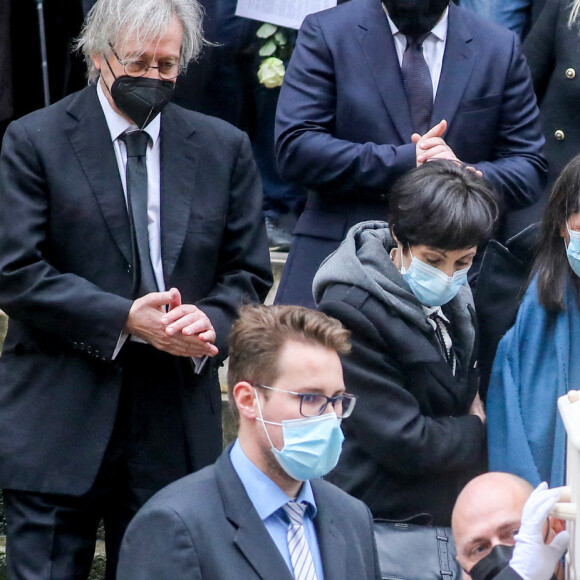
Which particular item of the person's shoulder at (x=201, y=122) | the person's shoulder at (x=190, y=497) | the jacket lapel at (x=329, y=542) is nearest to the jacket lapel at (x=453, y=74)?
the person's shoulder at (x=201, y=122)

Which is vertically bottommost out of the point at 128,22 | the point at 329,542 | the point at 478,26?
the point at 329,542

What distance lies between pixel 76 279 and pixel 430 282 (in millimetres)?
898

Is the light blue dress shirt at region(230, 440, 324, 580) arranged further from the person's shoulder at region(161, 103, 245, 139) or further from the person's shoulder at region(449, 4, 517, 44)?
the person's shoulder at region(449, 4, 517, 44)

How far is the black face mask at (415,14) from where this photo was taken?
4.30m

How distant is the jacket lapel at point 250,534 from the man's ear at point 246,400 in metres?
0.14

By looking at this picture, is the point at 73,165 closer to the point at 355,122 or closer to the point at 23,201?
the point at 23,201

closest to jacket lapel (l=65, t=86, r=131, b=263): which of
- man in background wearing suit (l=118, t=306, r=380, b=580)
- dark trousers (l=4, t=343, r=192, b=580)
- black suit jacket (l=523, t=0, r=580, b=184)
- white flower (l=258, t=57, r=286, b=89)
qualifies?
dark trousers (l=4, t=343, r=192, b=580)

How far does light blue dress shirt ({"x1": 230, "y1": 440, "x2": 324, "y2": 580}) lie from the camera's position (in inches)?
113

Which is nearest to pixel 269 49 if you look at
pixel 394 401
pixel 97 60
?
pixel 97 60

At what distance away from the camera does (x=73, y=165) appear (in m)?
3.76

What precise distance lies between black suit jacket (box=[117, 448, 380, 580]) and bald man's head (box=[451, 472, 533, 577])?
1.24 feet

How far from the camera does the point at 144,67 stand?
3783 mm

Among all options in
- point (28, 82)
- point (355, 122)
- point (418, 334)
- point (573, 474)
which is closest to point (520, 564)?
point (573, 474)

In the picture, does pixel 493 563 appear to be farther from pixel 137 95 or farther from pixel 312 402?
pixel 137 95
